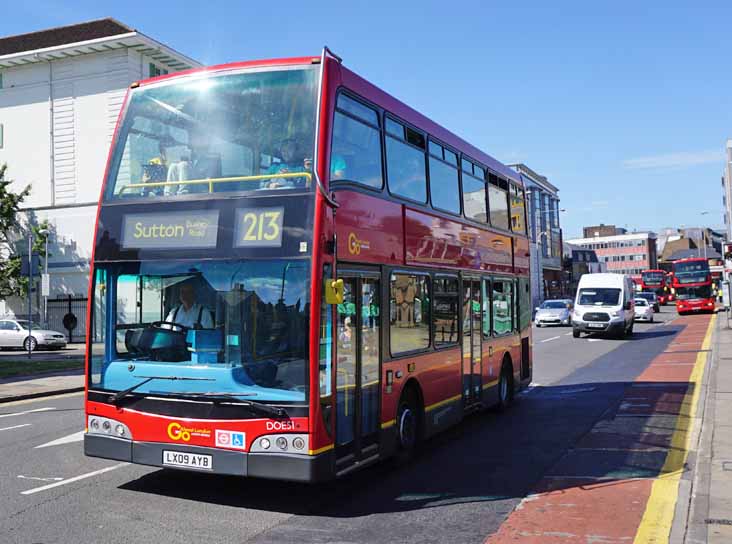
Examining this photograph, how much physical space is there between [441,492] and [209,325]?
9.10 ft

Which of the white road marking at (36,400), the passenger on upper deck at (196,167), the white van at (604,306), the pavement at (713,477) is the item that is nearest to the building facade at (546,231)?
the white van at (604,306)

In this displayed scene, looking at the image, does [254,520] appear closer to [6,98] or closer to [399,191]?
[399,191]

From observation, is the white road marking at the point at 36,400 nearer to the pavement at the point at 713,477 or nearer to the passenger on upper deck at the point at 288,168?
the passenger on upper deck at the point at 288,168

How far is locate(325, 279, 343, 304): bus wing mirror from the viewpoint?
651cm

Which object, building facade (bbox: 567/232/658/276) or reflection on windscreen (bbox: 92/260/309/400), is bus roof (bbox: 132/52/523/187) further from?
building facade (bbox: 567/232/658/276)

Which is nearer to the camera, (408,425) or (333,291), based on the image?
(333,291)

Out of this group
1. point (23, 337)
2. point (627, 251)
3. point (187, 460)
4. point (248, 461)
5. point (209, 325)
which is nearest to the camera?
point (248, 461)

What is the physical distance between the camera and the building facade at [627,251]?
154 metres

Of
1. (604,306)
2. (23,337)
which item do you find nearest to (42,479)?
(23,337)

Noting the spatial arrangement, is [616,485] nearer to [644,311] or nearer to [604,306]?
[604,306]

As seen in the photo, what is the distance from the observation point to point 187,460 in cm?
669

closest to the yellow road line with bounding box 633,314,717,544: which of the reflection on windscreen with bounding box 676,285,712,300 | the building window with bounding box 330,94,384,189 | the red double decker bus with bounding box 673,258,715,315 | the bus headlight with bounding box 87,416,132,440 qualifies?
the building window with bounding box 330,94,384,189

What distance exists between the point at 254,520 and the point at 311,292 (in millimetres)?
1972

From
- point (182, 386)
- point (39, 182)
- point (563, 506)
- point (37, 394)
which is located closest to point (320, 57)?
point (182, 386)
